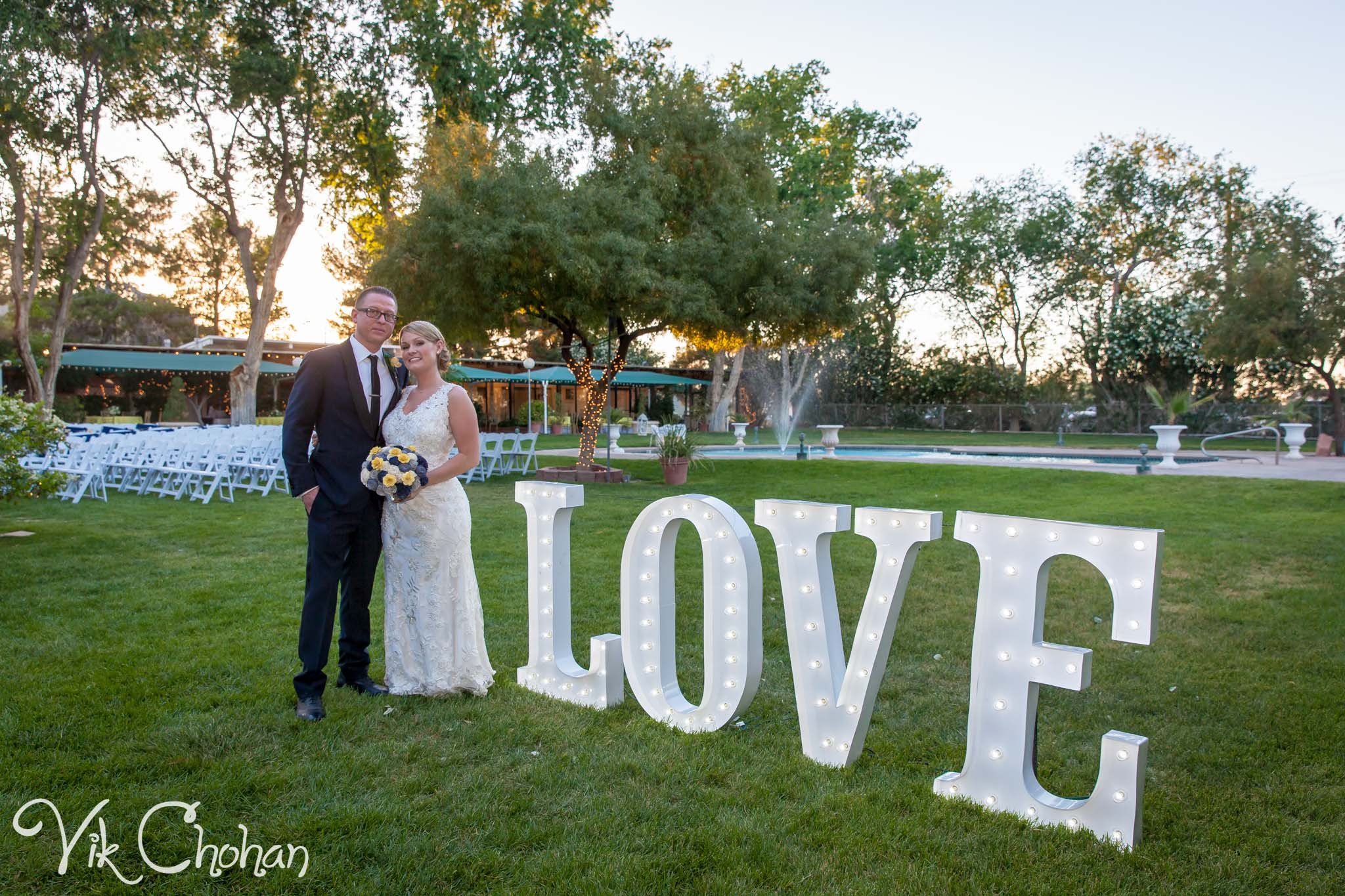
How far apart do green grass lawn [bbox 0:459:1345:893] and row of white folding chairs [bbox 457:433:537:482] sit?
928 cm

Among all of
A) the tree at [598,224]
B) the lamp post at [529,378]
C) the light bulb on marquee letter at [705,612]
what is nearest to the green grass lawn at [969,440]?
the lamp post at [529,378]

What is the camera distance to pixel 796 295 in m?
13.8

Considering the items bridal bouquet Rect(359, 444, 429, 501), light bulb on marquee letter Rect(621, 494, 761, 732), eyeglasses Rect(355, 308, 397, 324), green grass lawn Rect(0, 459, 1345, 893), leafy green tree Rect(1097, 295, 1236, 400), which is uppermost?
leafy green tree Rect(1097, 295, 1236, 400)

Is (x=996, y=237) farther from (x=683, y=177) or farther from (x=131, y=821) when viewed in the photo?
(x=131, y=821)

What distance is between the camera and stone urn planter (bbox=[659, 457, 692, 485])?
14469 mm

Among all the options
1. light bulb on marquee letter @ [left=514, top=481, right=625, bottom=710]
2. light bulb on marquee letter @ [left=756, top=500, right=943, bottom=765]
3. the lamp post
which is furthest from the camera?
the lamp post

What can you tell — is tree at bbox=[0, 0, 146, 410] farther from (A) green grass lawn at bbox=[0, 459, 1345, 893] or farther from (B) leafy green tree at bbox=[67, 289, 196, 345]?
(B) leafy green tree at bbox=[67, 289, 196, 345]

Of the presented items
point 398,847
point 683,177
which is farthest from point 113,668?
point 683,177

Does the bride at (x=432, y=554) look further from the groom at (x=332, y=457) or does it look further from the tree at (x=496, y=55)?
the tree at (x=496, y=55)

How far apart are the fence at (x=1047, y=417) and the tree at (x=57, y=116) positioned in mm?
26390

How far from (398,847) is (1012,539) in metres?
2.13

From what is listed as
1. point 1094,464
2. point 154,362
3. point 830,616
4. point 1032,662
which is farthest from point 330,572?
point 154,362

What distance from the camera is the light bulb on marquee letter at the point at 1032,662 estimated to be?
2.57 meters

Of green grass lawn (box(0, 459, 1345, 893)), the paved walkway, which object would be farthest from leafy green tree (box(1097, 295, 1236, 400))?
green grass lawn (box(0, 459, 1345, 893))
